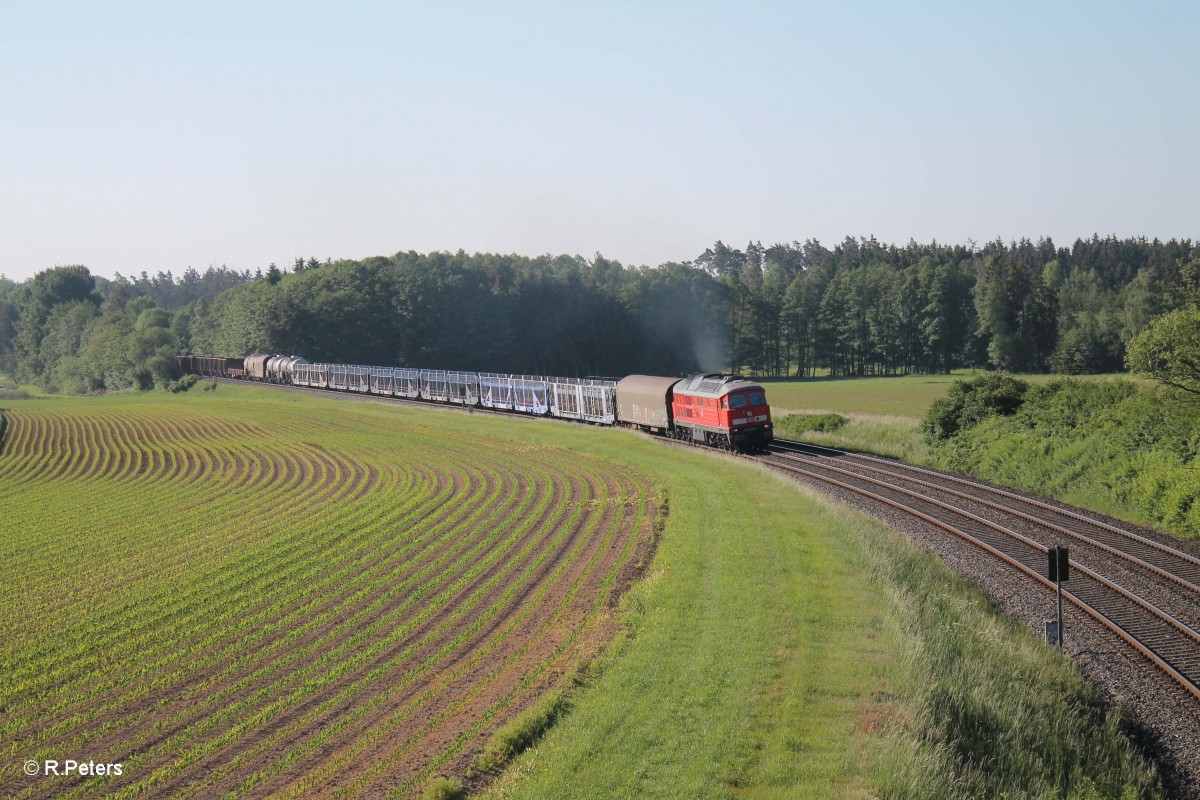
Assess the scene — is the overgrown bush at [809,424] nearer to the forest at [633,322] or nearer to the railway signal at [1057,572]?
the railway signal at [1057,572]

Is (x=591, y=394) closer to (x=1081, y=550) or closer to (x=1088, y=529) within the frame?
(x=1088, y=529)

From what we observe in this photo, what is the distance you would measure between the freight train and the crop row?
23.5 feet

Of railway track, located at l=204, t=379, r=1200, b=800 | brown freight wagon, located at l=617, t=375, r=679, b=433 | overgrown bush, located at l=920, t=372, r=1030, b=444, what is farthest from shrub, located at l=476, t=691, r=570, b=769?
brown freight wagon, located at l=617, t=375, r=679, b=433

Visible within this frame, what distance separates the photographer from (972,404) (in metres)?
43.7

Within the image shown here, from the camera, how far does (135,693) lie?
50.4 ft

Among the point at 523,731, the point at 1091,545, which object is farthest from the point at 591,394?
the point at 523,731

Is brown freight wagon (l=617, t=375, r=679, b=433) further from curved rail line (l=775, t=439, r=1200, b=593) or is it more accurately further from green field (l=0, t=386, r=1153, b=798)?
green field (l=0, t=386, r=1153, b=798)

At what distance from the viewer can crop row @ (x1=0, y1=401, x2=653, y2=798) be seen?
1323 cm

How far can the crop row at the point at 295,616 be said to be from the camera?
13.2 meters

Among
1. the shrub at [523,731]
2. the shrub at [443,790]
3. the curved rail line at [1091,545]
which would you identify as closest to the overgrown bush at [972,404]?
the curved rail line at [1091,545]

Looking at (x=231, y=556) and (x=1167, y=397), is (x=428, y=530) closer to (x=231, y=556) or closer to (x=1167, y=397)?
(x=231, y=556)

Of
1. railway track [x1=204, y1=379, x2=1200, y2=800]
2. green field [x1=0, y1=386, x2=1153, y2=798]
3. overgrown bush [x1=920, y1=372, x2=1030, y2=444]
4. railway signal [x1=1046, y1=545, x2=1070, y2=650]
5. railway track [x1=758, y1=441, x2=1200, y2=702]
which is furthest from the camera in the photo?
overgrown bush [x1=920, y1=372, x2=1030, y2=444]

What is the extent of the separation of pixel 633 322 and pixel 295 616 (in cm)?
11775

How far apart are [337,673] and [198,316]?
14462 cm
